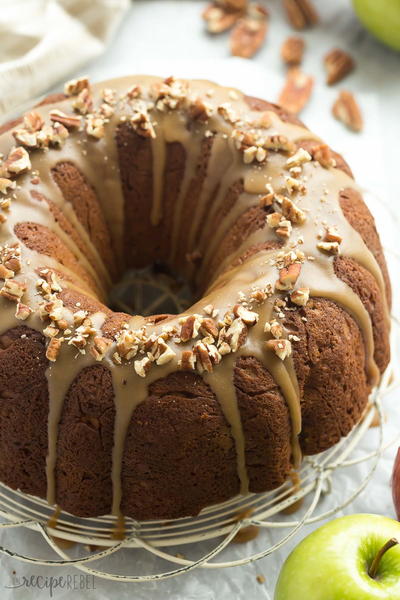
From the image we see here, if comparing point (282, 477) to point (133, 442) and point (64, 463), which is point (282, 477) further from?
point (64, 463)

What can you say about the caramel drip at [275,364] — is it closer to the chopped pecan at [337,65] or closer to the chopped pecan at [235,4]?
the chopped pecan at [337,65]

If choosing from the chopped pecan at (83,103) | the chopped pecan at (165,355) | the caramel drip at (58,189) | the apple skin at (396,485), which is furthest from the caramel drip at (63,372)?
the apple skin at (396,485)

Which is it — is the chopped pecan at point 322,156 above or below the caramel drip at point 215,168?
above

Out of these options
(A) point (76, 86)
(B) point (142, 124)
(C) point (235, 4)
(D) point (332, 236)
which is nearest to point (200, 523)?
(D) point (332, 236)

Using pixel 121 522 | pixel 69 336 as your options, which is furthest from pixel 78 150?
pixel 121 522

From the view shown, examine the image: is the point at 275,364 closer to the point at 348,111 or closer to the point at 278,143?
the point at 278,143

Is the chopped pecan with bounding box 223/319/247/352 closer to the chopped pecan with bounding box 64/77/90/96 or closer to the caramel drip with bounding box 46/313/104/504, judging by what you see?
the caramel drip with bounding box 46/313/104/504
